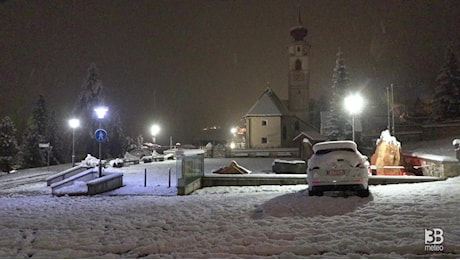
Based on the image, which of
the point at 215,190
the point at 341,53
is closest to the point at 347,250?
the point at 215,190

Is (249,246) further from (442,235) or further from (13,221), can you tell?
(13,221)

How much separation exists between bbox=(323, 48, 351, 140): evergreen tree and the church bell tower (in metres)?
15.6

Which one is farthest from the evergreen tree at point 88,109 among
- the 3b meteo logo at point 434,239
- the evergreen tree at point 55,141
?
the 3b meteo logo at point 434,239

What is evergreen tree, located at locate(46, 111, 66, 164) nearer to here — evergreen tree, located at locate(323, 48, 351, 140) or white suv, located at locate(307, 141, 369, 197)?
evergreen tree, located at locate(323, 48, 351, 140)

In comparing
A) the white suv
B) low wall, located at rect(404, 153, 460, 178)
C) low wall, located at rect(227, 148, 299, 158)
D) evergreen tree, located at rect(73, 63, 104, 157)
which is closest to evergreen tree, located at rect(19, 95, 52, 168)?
→ evergreen tree, located at rect(73, 63, 104, 157)

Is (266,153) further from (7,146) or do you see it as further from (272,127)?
(7,146)

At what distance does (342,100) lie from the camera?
51.3 metres

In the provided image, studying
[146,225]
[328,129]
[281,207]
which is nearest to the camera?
[146,225]

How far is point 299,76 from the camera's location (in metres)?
70.2

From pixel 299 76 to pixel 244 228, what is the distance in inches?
2561

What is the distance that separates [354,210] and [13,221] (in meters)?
8.14

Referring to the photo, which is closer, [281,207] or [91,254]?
[91,254]

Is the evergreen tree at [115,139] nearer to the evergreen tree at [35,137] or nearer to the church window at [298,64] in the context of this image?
the evergreen tree at [35,137]

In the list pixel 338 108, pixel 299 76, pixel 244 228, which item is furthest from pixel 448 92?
pixel 244 228
